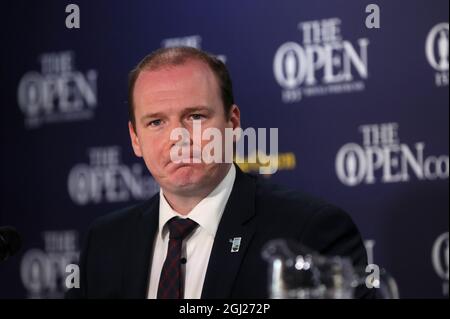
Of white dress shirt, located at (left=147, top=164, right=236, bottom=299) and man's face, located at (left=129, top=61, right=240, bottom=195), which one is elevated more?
man's face, located at (left=129, top=61, right=240, bottom=195)

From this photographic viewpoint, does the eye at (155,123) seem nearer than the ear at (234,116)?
Yes

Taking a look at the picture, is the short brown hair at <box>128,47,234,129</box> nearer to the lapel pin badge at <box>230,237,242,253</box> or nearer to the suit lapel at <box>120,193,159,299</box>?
the suit lapel at <box>120,193,159,299</box>

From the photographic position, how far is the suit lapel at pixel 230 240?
2.16 m

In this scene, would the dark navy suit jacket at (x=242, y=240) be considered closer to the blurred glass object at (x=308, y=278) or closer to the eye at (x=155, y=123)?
the eye at (x=155, y=123)

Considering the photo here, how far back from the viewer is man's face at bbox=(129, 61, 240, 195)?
7.54 feet

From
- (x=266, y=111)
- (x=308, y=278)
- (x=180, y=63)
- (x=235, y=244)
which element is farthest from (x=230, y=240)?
(x=266, y=111)

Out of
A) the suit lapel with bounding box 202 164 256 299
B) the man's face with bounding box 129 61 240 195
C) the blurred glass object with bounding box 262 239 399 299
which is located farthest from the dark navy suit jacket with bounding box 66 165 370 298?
the blurred glass object with bounding box 262 239 399 299

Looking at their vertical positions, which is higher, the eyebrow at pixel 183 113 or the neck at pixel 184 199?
the eyebrow at pixel 183 113

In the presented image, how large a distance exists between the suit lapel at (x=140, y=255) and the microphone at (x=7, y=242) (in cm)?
35

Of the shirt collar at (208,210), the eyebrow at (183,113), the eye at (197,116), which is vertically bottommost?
the shirt collar at (208,210)

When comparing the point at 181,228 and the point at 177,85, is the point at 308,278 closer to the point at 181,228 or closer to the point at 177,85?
the point at 181,228

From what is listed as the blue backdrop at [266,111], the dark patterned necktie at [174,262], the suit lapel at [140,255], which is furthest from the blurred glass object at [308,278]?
the blue backdrop at [266,111]

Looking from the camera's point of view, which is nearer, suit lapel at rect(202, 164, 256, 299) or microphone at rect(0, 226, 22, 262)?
microphone at rect(0, 226, 22, 262)

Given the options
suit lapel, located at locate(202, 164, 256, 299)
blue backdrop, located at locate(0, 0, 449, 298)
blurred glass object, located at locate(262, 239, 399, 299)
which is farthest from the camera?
blue backdrop, located at locate(0, 0, 449, 298)
